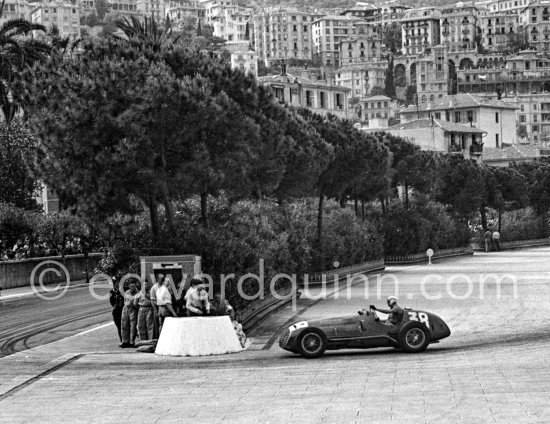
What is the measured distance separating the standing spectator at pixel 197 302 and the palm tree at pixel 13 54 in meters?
29.0

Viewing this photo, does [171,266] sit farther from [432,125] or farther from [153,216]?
[432,125]

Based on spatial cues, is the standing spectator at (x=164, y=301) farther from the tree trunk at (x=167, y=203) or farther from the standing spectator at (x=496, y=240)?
the standing spectator at (x=496, y=240)

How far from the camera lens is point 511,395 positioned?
19.8m

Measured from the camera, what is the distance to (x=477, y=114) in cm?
17362

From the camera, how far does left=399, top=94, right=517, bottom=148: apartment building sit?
568ft

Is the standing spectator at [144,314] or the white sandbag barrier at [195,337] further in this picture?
the standing spectator at [144,314]

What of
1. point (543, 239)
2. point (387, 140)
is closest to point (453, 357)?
point (387, 140)

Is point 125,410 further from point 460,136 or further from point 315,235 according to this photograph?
point 460,136

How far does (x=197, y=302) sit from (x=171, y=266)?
284cm

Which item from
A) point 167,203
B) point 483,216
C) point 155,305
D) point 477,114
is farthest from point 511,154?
point 155,305

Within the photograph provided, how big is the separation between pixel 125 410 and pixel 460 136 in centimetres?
12939

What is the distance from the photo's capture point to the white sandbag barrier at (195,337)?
→ 27.1 meters

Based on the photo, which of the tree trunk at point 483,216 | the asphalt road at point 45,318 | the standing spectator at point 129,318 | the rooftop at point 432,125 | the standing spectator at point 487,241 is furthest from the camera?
the rooftop at point 432,125

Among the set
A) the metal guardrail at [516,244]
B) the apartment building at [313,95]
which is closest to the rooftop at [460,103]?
the apartment building at [313,95]
